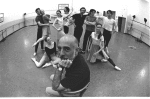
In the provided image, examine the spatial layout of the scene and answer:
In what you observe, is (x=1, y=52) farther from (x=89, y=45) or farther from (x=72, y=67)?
(x=72, y=67)

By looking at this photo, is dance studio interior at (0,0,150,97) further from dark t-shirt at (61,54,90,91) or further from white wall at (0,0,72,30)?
dark t-shirt at (61,54,90,91)

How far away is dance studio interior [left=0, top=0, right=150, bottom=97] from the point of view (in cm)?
347

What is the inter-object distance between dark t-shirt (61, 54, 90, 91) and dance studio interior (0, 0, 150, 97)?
158 mm

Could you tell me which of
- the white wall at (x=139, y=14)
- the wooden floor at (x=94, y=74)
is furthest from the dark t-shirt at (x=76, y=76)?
the white wall at (x=139, y=14)

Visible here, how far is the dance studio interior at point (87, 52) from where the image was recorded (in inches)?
136

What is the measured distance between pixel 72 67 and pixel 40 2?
28.6 ft

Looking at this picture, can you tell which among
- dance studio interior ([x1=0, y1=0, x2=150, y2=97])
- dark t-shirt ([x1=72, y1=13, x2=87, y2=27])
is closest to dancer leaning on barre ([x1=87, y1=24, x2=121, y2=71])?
dance studio interior ([x1=0, y1=0, x2=150, y2=97])

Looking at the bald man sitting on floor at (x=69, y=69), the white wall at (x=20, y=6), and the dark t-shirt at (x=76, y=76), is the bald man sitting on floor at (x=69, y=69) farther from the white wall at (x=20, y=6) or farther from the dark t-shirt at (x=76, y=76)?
the white wall at (x=20, y=6)

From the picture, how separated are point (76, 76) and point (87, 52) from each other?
4073 mm

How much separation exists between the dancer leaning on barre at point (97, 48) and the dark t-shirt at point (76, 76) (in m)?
3.04

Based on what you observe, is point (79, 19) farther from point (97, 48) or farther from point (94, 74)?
point (94, 74)

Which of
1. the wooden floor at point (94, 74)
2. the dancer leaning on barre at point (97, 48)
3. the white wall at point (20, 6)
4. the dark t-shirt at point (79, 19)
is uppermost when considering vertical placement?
the white wall at point (20, 6)

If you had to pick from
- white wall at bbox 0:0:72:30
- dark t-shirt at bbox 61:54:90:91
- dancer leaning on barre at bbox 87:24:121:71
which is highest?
white wall at bbox 0:0:72:30

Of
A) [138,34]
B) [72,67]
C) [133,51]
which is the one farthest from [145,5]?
[72,67]
